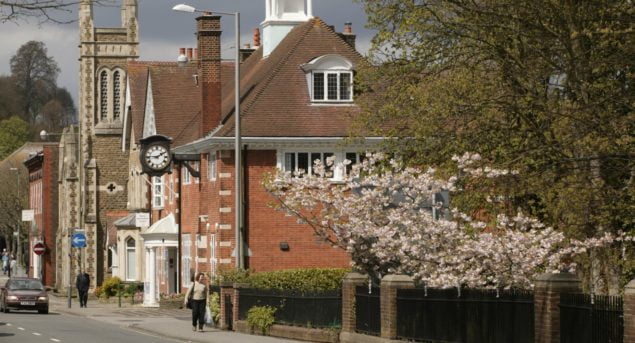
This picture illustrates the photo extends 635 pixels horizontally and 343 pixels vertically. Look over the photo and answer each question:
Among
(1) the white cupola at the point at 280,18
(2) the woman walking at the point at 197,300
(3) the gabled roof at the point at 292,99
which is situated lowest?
(2) the woman walking at the point at 197,300

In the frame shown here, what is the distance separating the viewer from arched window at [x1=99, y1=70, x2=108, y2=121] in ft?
254

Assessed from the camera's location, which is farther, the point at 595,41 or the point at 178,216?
the point at 178,216

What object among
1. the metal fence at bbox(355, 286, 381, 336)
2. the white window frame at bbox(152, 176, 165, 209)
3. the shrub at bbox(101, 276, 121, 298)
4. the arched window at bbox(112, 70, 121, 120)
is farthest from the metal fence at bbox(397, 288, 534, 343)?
the arched window at bbox(112, 70, 121, 120)

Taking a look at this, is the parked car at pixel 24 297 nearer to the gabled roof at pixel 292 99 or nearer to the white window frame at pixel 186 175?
the white window frame at pixel 186 175

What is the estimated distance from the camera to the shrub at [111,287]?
65.3m

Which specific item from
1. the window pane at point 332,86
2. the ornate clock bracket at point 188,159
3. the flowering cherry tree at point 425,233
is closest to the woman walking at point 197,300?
the flowering cherry tree at point 425,233

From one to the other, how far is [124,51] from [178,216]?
24.0 m

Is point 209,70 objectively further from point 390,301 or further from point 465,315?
point 465,315

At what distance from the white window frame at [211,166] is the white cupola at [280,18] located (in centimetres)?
593

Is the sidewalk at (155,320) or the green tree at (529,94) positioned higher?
the green tree at (529,94)

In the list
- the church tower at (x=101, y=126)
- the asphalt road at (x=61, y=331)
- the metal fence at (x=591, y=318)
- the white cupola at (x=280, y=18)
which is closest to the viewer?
the metal fence at (x=591, y=318)

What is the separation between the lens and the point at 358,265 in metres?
35.2

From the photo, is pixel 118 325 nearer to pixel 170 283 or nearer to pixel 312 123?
pixel 312 123

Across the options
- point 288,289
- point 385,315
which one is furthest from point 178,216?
point 385,315
